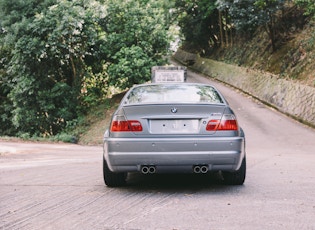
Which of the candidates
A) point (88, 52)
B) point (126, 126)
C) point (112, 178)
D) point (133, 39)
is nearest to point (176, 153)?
point (126, 126)

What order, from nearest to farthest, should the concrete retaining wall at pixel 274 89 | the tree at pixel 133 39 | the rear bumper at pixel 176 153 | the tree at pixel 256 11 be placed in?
the rear bumper at pixel 176 153, the concrete retaining wall at pixel 274 89, the tree at pixel 133 39, the tree at pixel 256 11

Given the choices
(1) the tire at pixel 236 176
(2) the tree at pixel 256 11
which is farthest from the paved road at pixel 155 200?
(2) the tree at pixel 256 11

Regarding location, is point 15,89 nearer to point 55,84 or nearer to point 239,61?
point 55,84

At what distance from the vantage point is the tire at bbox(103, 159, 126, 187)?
6.34 metres

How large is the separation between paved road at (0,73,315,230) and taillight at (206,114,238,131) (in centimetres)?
87

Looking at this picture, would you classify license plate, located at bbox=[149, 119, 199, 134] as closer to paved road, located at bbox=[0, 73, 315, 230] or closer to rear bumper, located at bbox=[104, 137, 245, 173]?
rear bumper, located at bbox=[104, 137, 245, 173]

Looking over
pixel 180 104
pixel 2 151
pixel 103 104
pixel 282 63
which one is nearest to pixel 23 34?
pixel 103 104

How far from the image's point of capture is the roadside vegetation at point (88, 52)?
22.6m

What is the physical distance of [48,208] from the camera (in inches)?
205

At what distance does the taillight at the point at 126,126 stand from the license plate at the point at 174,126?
0.17 meters

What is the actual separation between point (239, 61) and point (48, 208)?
2785 cm

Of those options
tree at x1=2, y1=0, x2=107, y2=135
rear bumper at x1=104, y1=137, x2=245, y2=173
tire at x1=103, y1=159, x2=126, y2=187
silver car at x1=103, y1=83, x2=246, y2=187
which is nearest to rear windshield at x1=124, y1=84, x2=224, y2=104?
silver car at x1=103, y1=83, x2=246, y2=187

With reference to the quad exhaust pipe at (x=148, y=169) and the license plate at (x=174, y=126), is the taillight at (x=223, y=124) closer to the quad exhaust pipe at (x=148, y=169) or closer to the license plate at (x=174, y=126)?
the license plate at (x=174, y=126)

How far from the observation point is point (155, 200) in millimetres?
5590
